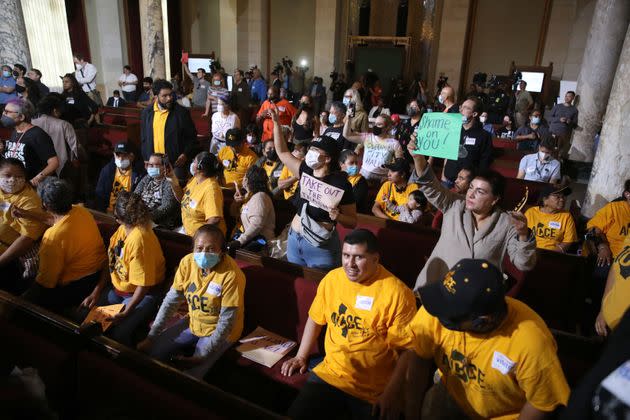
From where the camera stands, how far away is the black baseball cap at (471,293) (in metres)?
1.86

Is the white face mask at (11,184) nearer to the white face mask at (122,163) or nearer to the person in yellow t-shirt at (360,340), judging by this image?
the white face mask at (122,163)

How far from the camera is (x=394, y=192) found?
16.1 ft

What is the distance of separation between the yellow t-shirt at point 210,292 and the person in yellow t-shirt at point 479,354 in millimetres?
1247

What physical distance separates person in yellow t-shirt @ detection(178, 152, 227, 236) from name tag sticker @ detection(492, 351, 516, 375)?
2881mm

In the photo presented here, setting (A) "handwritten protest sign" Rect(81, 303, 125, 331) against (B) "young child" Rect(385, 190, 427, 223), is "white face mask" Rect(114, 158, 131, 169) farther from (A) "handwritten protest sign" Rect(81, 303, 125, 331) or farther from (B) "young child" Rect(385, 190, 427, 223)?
(B) "young child" Rect(385, 190, 427, 223)

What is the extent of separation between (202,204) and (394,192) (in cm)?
211

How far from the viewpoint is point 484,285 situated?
6.08ft

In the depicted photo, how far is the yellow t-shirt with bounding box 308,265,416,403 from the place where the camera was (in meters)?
2.57

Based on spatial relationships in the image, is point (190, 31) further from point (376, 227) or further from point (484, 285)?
point (484, 285)

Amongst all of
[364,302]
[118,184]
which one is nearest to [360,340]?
[364,302]

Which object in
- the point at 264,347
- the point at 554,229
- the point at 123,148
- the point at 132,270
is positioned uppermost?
the point at 123,148

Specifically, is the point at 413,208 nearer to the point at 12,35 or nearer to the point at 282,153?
the point at 282,153

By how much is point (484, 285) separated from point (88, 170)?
7.75 metres

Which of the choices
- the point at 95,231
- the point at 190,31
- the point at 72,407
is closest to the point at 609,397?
the point at 72,407
